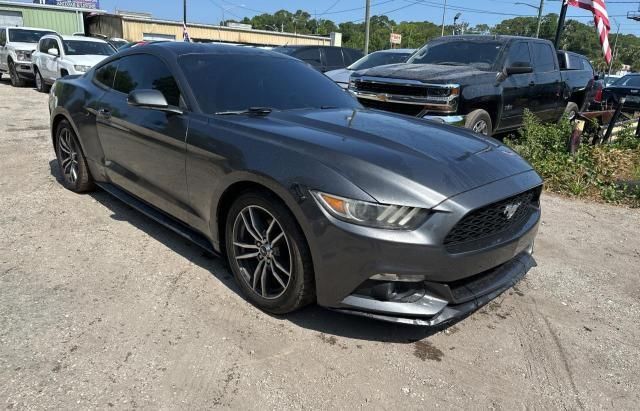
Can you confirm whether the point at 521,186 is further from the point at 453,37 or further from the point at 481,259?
the point at 453,37

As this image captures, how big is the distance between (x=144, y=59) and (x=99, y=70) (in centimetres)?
97

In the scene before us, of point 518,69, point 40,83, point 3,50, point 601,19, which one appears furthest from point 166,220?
point 3,50

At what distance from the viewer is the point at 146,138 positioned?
3734mm

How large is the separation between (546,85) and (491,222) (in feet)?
22.1

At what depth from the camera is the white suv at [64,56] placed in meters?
12.9

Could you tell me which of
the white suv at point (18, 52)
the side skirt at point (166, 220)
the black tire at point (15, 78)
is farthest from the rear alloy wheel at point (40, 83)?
the side skirt at point (166, 220)

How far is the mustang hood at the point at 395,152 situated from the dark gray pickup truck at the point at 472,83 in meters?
2.83

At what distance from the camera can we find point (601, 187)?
245 inches

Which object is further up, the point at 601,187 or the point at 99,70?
the point at 99,70

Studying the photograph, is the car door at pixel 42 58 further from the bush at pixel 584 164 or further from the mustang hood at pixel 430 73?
the bush at pixel 584 164

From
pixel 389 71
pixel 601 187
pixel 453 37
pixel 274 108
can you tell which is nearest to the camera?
pixel 274 108

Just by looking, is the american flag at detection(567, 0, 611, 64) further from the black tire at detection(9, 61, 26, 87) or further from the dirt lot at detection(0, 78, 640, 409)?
the black tire at detection(9, 61, 26, 87)

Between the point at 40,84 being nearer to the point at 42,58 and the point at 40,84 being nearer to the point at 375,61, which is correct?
the point at 42,58

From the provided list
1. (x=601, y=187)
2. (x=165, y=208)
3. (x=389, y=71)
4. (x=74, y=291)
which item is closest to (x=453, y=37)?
(x=389, y=71)
